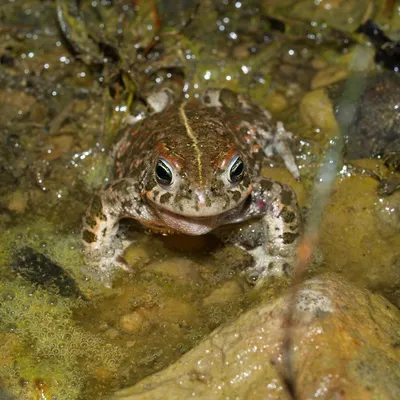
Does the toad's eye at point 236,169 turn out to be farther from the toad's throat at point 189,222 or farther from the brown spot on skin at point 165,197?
the brown spot on skin at point 165,197

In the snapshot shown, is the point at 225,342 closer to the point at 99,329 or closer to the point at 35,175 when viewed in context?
the point at 99,329

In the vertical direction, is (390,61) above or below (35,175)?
above

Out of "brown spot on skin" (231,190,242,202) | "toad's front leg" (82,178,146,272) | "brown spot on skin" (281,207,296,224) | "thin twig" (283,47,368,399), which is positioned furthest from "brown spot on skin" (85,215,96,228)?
"thin twig" (283,47,368,399)

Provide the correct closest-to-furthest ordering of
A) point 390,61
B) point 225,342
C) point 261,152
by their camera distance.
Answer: point 225,342 → point 261,152 → point 390,61

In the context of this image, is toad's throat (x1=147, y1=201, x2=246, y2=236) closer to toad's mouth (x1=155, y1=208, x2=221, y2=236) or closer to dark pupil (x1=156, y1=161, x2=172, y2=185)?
toad's mouth (x1=155, y1=208, x2=221, y2=236)

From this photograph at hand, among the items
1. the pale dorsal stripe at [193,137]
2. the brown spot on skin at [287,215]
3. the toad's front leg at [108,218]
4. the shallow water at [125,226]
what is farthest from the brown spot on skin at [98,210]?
the brown spot on skin at [287,215]

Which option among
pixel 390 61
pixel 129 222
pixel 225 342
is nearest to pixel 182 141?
pixel 129 222
